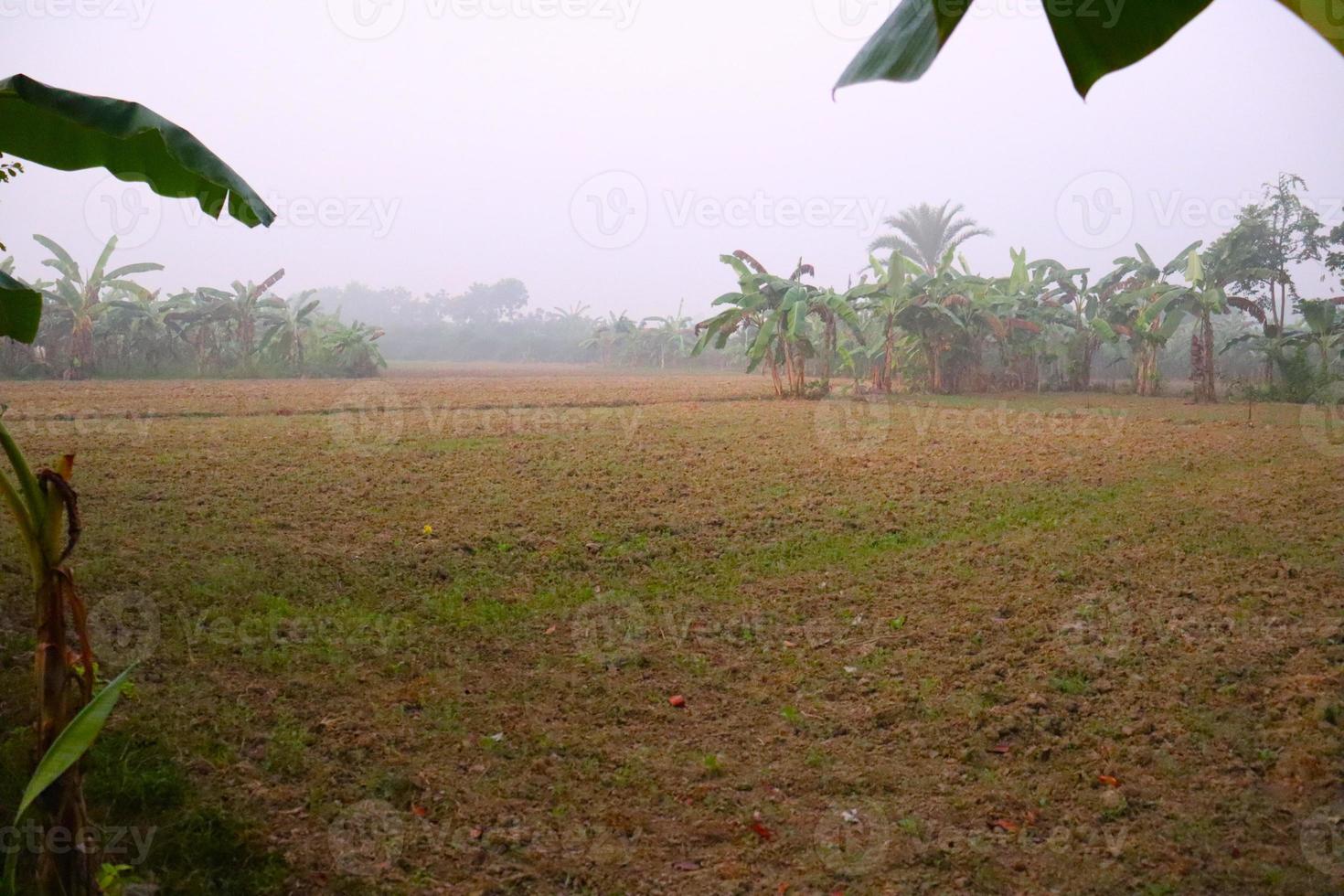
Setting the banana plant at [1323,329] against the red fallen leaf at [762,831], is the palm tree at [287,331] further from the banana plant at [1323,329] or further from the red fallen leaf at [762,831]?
the banana plant at [1323,329]

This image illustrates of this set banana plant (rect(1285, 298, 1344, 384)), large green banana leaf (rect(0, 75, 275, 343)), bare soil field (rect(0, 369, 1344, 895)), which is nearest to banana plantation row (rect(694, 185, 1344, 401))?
banana plant (rect(1285, 298, 1344, 384))

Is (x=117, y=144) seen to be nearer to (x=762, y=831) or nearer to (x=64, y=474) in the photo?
(x=64, y=474)

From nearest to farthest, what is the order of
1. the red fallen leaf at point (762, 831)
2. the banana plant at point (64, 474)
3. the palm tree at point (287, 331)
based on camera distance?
the banana plant at point (64, 474) → the red fallen leaf at point (762, 831) → the palm tree at point (287, 331)

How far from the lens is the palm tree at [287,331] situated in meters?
15.1

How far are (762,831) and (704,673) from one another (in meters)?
0.95

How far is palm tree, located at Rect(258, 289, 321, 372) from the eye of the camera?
49.5ft

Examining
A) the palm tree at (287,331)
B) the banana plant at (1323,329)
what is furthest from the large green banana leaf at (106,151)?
the palm tree at (287,331)

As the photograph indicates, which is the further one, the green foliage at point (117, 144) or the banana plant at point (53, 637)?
the green foliage at point (117, 144)

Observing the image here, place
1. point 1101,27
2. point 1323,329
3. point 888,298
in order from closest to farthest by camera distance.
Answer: point 1101,27 → point 1323,329 → point 888,298

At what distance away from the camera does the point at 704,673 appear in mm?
3080

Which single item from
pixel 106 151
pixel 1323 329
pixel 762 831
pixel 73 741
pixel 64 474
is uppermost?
pixel 1323 329

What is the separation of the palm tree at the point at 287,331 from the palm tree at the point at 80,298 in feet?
7.23

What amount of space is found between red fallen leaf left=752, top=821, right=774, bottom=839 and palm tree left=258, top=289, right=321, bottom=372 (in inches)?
566

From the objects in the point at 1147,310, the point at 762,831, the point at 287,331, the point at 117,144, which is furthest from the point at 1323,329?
the point at 287,331
